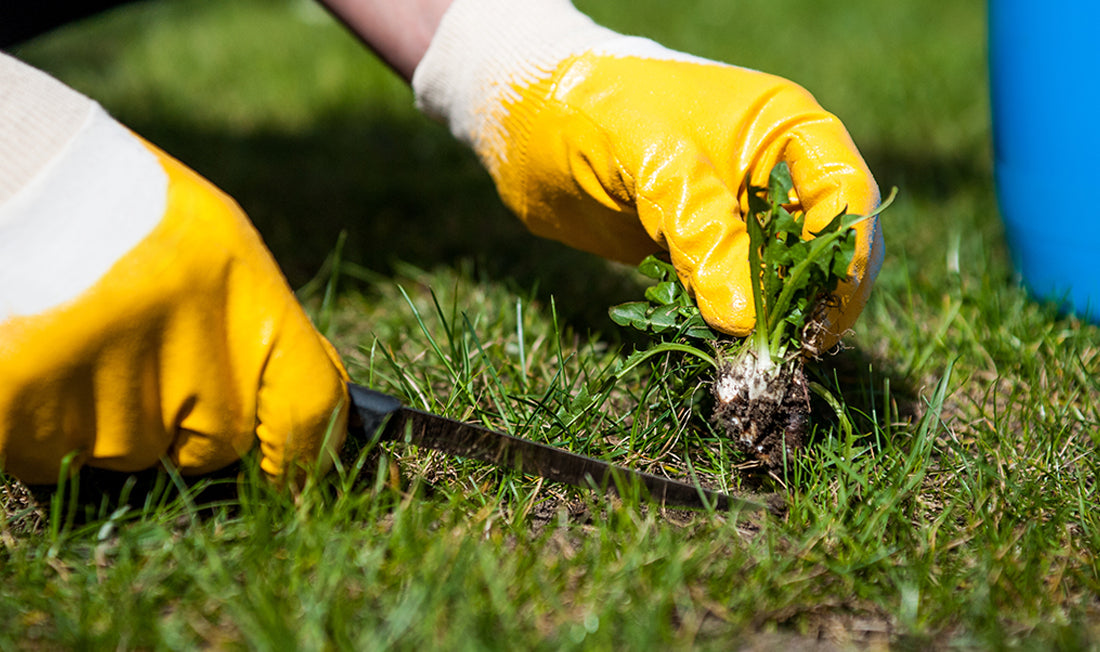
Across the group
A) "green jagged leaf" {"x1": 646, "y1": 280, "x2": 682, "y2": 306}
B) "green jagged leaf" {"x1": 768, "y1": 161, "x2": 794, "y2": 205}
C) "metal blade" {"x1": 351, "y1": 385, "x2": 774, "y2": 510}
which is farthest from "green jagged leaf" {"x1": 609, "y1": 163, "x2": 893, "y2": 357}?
"metal blade" {"x1": 351, "y1": 385, "x2": 774, "y2": 510}

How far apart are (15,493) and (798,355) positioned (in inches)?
53.2

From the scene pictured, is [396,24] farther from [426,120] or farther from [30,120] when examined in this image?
[426,120]

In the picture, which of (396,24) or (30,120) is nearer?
(30,120)

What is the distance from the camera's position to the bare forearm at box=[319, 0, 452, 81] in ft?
6.68

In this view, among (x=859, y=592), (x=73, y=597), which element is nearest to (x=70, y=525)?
(x=73, y=597)

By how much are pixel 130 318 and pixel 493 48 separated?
97 cm

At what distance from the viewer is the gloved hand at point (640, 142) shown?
1537 mm

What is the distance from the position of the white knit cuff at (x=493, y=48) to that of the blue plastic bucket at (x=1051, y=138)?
102 centimetres

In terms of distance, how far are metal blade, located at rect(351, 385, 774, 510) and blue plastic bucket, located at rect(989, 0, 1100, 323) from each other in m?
1.19

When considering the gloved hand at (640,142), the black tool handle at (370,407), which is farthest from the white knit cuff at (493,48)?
the black tool handle at (370,407)

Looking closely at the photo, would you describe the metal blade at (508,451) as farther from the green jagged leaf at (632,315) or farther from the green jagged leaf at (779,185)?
the green jagged leaf at (779,185)

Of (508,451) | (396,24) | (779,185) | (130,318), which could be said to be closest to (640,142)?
(779,185)

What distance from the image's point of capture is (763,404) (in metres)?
1.48

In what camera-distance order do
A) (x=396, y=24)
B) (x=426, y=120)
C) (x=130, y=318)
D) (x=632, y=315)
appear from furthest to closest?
(x=426, y=120)
(x=396, y=24)
(x=632, y=315)
(x=130, y=318)
